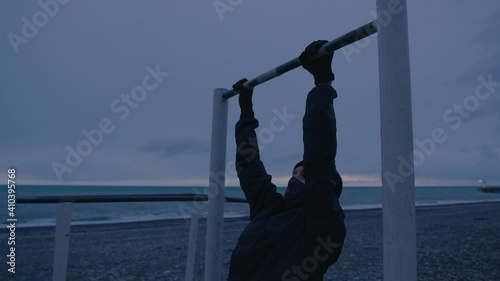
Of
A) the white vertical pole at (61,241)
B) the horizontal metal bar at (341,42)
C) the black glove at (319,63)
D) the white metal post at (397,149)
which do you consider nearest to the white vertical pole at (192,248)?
the white vertical pole at (61,241)

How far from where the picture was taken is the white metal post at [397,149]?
146 cm

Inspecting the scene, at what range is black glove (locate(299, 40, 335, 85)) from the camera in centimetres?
196

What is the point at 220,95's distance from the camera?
10.3 feet

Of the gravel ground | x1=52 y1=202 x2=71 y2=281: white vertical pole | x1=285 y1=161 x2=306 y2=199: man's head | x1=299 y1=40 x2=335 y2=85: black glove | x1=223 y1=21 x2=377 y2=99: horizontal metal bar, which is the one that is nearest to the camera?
x1=223 y1=21 x2=377 y2=99: horizontal metal bar

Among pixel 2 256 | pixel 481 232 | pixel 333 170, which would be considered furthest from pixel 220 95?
pixel 481 232

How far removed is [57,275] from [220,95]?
1.80 meters

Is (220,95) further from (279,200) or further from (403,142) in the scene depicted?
(403,142)

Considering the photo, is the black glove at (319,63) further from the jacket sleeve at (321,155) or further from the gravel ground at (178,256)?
the gravel ground at (178,256)

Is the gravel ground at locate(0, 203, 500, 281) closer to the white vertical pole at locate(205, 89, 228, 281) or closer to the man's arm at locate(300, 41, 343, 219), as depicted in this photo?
the white vertical pole at locate(205, 89, 228, 281)

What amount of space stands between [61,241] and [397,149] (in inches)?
96.6

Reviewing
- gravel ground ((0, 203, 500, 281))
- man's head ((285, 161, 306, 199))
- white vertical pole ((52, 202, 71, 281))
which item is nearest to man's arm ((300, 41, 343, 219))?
man's head ((285, 161, 306, 199))

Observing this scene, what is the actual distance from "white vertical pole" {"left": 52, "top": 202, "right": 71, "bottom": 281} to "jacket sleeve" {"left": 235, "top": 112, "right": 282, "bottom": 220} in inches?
51.3

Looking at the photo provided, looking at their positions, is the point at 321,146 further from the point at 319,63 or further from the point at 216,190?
the point at 216,190

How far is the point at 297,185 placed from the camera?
2150 millimetres
